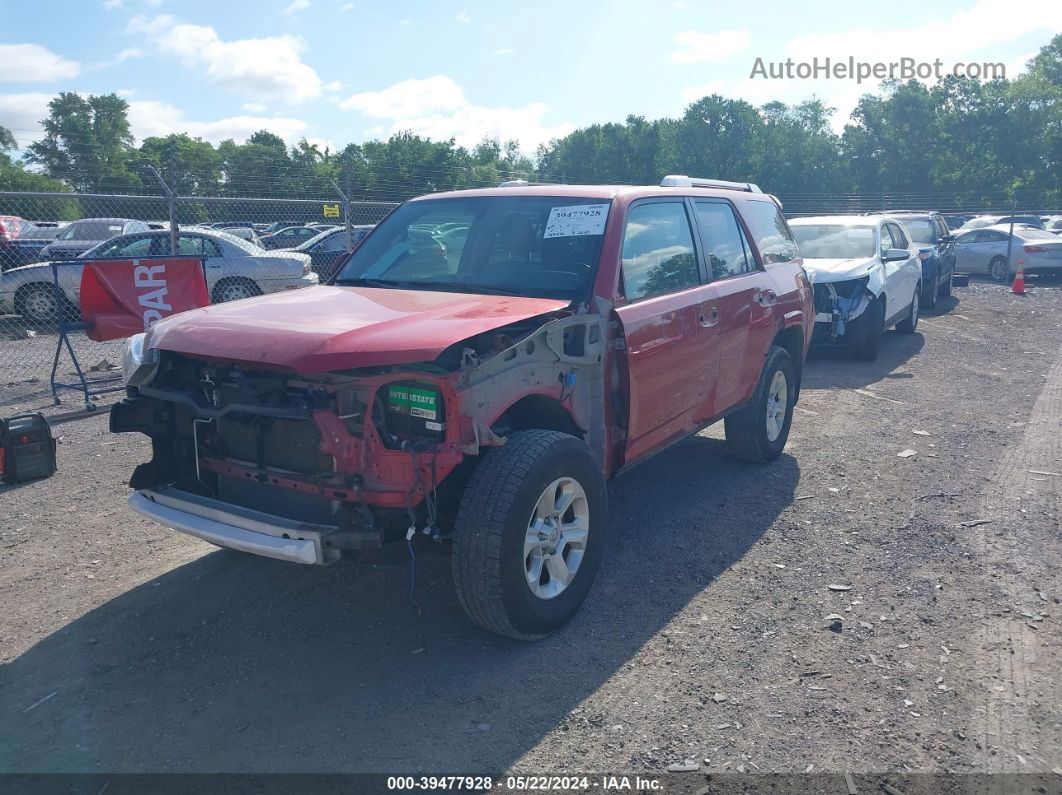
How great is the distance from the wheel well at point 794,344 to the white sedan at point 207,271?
27.1 ft

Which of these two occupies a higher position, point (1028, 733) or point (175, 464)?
point (175, 464)

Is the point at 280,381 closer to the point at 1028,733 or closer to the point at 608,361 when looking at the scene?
the point at 608,361

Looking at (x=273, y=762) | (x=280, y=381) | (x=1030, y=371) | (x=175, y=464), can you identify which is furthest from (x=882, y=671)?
(x=1030, y=371)

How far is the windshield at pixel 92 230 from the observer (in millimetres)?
18016

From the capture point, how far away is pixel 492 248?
15.6 ft

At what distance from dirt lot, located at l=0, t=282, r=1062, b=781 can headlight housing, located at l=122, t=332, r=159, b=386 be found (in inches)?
45.1

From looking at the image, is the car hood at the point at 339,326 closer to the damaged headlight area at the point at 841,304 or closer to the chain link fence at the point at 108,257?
the chain link fence at the point at 108,257

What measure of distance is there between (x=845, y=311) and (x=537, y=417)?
746 centimetres

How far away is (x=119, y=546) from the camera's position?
502 centimetres

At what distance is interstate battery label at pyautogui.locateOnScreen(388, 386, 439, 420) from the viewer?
3.40 m

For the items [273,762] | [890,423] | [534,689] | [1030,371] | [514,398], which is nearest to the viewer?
[273,762]

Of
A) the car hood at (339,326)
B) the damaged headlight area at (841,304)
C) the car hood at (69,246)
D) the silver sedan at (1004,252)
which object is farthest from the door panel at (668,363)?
the silver sedan at (1004,252)

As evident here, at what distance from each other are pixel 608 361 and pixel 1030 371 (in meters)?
8.02

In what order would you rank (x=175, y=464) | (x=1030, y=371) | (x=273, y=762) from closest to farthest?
1. (x=273, y=762)
2. (x=175, y=464)
3. (x=1030, y=371)
